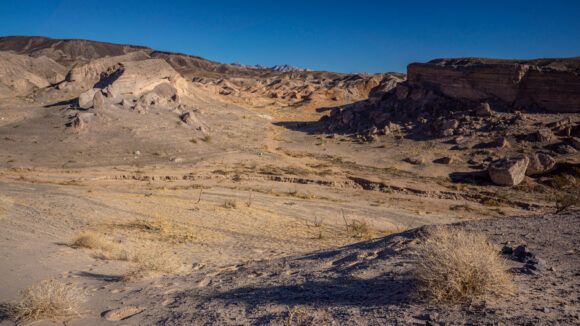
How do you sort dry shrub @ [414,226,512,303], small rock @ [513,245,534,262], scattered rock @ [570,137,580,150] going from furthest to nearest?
scattered rock @ [570,137,580,150] < small rock @ [513,245,534,262] < dry shrub @ [414,226,512,303]

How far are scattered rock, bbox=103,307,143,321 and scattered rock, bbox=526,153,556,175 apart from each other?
60.5ft

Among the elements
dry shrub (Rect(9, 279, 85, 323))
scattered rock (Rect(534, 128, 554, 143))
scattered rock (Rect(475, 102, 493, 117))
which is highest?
scattered rock (Rect(475, 102, 493, 117))

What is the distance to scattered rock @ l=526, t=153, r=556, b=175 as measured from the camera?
15.0m

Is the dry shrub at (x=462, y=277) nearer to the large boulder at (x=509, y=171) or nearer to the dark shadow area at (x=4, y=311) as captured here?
the dark shadow area at (x=4, y=311)

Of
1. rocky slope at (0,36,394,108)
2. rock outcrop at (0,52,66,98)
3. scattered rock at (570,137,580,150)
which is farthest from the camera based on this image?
rocky slope at (0,36,394,108)

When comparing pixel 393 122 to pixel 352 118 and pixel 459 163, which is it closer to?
pixel 352 118

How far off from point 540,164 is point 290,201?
43.7 ft

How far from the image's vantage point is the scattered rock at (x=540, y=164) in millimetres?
14969

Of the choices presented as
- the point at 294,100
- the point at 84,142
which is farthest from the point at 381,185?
the point at 294,100

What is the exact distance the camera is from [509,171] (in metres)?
14.1

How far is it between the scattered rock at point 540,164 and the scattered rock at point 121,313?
60.5 feet

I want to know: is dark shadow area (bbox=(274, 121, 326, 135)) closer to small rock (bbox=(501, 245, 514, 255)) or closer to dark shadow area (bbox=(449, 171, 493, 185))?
dark shadow area (bbox=(449, 171, 493, 185))

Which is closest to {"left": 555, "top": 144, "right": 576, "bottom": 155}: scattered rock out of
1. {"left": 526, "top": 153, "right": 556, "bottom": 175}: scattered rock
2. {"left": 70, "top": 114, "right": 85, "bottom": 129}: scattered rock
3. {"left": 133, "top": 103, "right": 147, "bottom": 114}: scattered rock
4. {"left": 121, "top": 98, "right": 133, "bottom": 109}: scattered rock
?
{"left": 526, "top": 153, "right": 556, "bottom": 175}: scattered rock

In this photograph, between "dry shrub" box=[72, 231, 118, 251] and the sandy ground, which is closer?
the sandy ground
